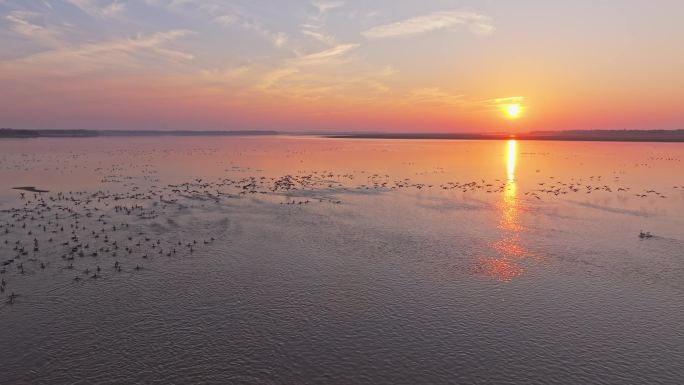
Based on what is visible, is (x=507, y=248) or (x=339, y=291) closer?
(x=339, y=291)

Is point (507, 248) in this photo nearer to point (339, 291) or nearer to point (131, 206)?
point (339, 291)

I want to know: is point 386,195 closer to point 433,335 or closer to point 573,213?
point 573,213

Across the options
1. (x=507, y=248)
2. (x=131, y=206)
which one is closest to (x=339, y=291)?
(x=507, y=248)

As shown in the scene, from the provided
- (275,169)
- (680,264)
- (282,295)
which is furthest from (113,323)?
(275,169)

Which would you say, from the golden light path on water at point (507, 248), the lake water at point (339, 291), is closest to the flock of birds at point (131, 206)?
the lake water at point (339, 291)

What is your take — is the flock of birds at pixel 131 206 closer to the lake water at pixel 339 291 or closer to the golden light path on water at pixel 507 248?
the lake water at pixel 339 291

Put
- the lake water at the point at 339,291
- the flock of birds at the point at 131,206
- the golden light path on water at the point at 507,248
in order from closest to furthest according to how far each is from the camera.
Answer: the lake water at the point at 339,291 < the golden light path on water at the point at 507,248 < the flock of birds at the point at 131,206

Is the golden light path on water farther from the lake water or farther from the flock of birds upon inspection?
the flock of birds

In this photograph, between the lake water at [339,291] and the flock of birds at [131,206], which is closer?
the lake water at [339,291]

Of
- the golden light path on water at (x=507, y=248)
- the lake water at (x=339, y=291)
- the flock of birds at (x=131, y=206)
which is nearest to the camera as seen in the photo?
the lake water at (x=339, y=291)
